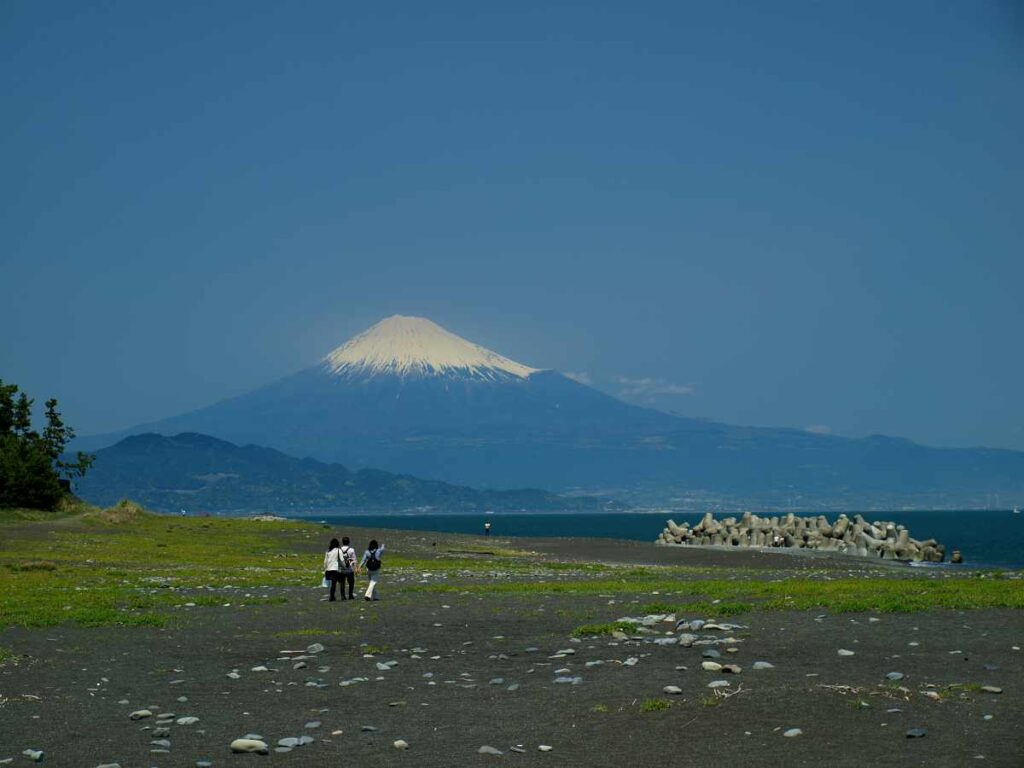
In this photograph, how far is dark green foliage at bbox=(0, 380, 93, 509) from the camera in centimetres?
8612

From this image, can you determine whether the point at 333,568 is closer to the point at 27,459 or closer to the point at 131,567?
the point at 131,567

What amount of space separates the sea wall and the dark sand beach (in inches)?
2514

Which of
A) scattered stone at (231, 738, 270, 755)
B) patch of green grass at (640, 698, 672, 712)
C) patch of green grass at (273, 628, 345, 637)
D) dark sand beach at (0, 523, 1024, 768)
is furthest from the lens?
patch of green grass at (273, 628, 345, 637)

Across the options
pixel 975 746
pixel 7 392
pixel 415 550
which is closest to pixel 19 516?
pixel 7 392

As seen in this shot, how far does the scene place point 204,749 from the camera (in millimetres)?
15812

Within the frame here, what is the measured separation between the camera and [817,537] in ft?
338

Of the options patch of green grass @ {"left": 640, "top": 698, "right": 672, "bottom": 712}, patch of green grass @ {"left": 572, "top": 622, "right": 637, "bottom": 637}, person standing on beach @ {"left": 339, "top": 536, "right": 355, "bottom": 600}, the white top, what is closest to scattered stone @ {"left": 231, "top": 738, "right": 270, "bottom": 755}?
patch of green grass @ {"left": 640, "top": 698, "right": 672, "bottom": 712}

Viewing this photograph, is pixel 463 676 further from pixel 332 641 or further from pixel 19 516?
pixel 19 516

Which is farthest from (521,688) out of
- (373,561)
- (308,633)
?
(373,561)

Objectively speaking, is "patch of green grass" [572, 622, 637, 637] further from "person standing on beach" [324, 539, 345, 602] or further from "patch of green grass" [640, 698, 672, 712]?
"person standing on beach" [324, 539, 345, 602]

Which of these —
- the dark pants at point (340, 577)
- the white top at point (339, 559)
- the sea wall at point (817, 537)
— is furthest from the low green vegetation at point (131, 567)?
the sea wall at point (817, 537)

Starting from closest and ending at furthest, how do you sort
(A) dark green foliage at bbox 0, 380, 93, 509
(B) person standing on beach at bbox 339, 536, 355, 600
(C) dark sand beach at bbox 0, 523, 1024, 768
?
(C) dark sand beach at bbox 0, 523, 1024, 768 → (B) person standing on beach at bbox 339, 536, 355, 600 → (A) dark green foliage at bbox 0, 380, 93, 509

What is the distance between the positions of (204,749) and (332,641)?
34.0ft

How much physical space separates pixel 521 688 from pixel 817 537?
288 feet
